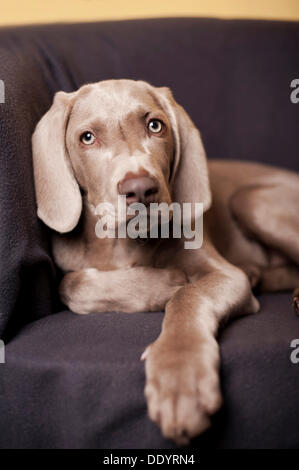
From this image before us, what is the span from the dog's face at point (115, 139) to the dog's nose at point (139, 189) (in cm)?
2

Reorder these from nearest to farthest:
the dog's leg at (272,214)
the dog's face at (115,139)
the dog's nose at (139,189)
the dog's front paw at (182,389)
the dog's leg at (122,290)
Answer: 1. the dog's front paw at (182,389)
2. the dog's nose at (139,189)
3. the dog's face at (115,139)
4. the dog's leg at (122,290)
5. the dog's leg at (272,214)

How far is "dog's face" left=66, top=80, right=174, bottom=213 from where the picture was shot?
1.54 metres

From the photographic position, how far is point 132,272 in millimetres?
1729

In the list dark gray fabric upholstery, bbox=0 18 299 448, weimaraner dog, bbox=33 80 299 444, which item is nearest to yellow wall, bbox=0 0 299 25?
dark gray fabric upholstery, bbox=0 18 299 448

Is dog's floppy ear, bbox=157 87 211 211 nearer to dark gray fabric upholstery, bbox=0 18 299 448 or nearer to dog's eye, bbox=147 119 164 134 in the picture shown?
dog's eye, bbox=147 119 164 134

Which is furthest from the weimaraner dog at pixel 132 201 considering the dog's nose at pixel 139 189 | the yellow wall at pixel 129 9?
the yellow wall at pixel 129 9

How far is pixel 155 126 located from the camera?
1.74m

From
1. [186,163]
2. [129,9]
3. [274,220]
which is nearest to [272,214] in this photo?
[274,220]

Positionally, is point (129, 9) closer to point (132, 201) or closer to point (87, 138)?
point (87, 138)

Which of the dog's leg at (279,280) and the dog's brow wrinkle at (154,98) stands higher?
the dog's brow wrinkle at (154,98)

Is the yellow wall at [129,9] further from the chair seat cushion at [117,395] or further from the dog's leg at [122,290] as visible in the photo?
the chair seat cushion at [117,395]

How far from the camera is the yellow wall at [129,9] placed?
270 cm

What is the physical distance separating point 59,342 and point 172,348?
368 mm
